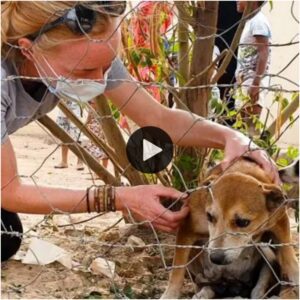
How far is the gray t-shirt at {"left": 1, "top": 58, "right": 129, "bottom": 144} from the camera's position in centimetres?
208

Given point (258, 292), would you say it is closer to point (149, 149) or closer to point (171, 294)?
point (171, 294)

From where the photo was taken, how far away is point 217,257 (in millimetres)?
2289

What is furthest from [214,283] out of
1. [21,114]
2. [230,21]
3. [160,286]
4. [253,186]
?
[230,21]

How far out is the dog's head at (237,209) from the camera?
7.41 ft

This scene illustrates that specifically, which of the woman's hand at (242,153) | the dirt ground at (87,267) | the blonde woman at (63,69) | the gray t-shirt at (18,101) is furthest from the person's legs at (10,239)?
the woman's hand at (242,153)

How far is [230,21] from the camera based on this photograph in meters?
4.05

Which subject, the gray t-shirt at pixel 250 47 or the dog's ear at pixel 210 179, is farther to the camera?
the gray t-shirt at pixel 250 47

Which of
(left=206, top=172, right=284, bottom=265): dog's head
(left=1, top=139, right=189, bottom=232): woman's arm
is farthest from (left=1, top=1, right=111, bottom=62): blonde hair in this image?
(left=206, top=172, right=284, bottom=265): dog's head

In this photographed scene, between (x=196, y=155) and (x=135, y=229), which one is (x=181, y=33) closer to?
(x=196, y=155)

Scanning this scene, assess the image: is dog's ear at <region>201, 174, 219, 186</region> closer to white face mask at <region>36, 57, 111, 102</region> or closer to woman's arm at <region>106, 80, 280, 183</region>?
woman's arm at <region>106, 80, 280, 183</region>

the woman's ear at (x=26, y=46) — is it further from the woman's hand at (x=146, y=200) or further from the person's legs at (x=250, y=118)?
the person's legs at (x=250, y=118)

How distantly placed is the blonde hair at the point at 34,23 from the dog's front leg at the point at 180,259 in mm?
697

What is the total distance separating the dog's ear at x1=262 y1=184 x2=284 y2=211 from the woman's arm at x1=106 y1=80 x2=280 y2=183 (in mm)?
44

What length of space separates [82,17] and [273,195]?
769mm
